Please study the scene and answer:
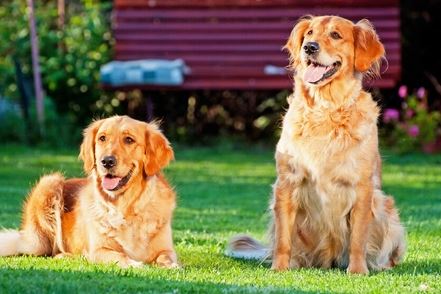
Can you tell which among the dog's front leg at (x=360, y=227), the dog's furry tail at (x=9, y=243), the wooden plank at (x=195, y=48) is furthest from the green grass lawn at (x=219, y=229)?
the wooden plank at (x=195, y=48)

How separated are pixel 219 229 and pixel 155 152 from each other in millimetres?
2677

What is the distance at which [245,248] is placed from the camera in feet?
26.5

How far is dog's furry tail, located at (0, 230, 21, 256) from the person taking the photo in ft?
25.6

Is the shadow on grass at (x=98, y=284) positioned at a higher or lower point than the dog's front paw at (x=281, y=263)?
higher

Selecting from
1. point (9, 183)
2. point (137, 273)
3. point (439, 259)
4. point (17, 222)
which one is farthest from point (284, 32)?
point (137, 273)

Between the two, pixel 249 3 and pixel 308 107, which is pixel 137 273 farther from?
pixel 249 3

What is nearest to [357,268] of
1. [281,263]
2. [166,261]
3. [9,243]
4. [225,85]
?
[281,263]

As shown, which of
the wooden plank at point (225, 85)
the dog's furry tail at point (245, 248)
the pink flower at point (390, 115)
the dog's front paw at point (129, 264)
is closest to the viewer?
the dog's front paw at point (129, 264)

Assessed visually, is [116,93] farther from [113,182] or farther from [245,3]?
[113,182]

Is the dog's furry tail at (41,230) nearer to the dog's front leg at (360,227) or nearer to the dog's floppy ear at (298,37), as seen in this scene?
the dog's floppy ear at (298,37)

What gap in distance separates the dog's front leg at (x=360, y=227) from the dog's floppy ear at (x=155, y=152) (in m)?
1.26

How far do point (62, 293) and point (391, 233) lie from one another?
272cm

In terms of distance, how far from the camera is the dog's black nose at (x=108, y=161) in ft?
23.5

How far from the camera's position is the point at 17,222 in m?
9.97
